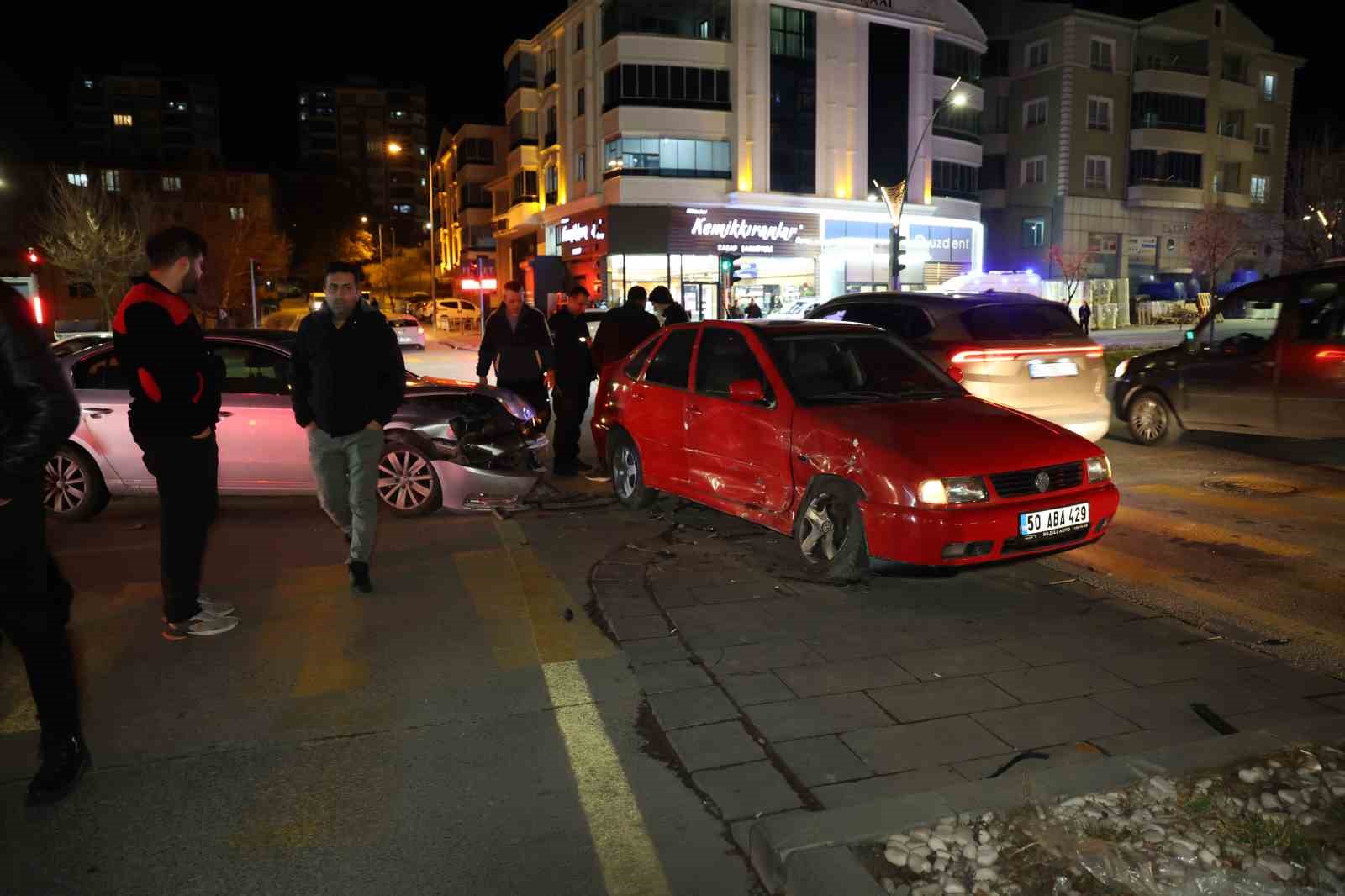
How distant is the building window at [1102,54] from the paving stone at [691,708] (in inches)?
2200

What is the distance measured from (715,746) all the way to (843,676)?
937mm

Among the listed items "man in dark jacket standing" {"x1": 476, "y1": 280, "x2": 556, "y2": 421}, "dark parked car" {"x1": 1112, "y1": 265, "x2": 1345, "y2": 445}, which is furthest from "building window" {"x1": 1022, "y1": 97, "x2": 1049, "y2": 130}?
"man in dark jacket standing" {"x1": 476, "y1": 280, "x2": 556, "y2": 421}

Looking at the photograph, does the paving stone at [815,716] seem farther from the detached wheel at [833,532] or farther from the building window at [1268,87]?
the building window at [1268,87]

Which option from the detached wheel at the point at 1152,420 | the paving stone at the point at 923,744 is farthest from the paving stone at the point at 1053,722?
the detached wheel at the point at 1152,420

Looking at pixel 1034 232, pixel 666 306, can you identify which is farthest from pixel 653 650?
pixel 1034 232

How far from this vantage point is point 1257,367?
10.0m

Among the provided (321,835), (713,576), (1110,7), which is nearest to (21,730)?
(321,835)

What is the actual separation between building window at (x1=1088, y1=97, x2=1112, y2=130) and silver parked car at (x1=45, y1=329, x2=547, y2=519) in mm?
52483

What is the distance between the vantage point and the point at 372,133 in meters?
138

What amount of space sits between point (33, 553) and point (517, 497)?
5.00 meters

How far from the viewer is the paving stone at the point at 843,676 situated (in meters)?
4.37

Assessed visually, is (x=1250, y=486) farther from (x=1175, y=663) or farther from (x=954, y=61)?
(x=954, y=61)

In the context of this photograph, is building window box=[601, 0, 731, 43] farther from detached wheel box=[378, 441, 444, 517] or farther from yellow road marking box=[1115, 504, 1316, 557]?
yellow road marking box=[1115, 504, 1316, 557]

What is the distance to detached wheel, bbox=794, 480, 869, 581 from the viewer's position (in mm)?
5664
